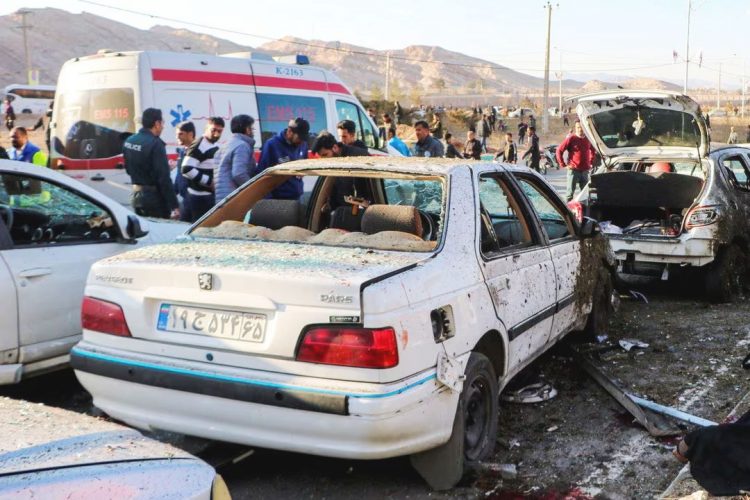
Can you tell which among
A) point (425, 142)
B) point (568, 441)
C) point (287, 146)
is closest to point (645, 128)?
point (425, 142)

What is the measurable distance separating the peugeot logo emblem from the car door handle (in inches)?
63.7

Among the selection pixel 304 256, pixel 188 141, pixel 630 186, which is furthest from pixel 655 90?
pixel 304 256

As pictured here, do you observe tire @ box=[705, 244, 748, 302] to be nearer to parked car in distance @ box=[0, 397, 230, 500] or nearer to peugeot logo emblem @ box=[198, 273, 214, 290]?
peugeot logo emblem @ box=[198, 273, 214, 290]

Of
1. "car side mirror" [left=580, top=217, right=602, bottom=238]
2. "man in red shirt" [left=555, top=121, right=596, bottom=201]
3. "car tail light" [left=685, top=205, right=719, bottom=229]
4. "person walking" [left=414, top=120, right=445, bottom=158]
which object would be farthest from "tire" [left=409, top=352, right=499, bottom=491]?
"man in red shirt" [left=555, top=121, right=596, bottom=201]

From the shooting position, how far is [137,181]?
7.55 m

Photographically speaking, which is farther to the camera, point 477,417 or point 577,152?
point 577,152

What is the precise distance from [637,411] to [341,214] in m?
2.07

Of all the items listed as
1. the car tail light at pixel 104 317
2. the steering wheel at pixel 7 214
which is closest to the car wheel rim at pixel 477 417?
the car tail light at pixel 104 317

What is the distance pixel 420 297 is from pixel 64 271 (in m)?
2.43

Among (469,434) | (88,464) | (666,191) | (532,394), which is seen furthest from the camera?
(666,191)

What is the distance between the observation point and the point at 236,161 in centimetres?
744

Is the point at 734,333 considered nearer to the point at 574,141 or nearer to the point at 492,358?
the point at 492,358

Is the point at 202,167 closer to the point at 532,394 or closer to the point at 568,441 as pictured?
the point at 532,394

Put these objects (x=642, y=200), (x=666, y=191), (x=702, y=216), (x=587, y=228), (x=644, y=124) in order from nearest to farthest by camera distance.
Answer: (x=587, y=228) → (x=702, y=216) → (x=666, y=191) → (x=642, y=200) → (x=644, y=124)
